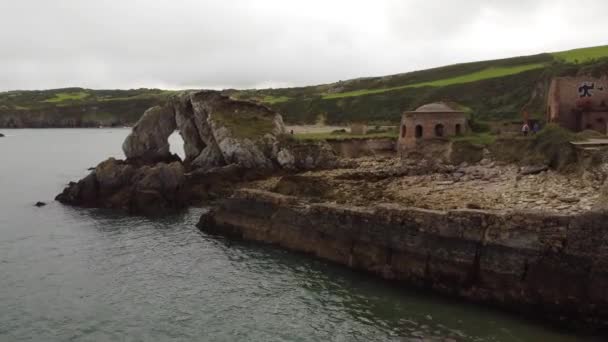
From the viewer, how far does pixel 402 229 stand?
24.2 meters

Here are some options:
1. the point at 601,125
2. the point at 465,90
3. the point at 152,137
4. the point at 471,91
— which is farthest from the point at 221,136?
the point at 465,90

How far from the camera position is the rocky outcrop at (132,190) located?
39.8 meters

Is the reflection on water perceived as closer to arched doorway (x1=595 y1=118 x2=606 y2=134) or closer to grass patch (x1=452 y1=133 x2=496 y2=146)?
grass patch (x1=452 y1=133 x2=496 y2=146)

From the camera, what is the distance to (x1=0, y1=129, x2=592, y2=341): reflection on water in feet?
63.3

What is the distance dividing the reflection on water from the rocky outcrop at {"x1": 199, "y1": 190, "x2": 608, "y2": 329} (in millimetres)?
1002

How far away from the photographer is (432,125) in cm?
4447

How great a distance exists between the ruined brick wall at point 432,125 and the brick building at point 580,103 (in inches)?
296

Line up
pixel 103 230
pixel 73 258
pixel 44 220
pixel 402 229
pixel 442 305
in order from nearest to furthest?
pixel 442 305 → pixel 402 229 → pixel 73 258 → pixel 103 230 → pixel 44 220

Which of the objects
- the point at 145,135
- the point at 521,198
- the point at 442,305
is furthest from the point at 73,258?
the point at 145,135

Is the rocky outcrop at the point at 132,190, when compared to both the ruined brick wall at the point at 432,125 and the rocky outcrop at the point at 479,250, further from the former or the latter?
the ruined brick wall at the point at 432,125

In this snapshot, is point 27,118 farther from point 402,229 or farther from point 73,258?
point 402,229

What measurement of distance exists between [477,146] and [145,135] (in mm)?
34631

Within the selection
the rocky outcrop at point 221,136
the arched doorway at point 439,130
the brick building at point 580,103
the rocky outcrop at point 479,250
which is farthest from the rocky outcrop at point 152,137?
the brick building at point 580,103

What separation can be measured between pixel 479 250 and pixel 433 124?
24.2 metres
